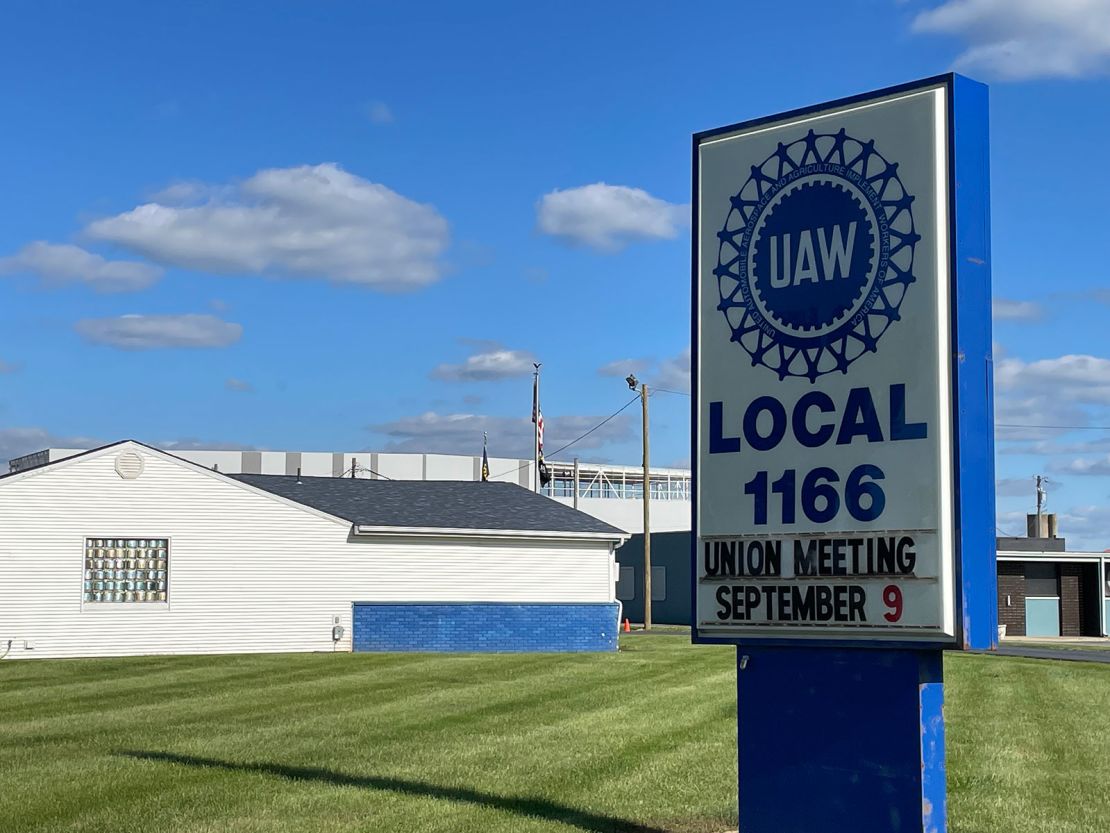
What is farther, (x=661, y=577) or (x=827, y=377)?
(x=661, y=577)

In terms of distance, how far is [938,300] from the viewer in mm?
7508

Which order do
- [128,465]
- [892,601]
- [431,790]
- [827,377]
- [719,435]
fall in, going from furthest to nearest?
1. [128,465]
2. [431,790]
3. [719,435]
4. [827,377]
5. [892,601]

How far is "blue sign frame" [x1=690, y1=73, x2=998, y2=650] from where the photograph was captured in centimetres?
740

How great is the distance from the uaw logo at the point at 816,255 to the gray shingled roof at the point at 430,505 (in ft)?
86.2

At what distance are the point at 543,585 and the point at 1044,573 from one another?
26493mm

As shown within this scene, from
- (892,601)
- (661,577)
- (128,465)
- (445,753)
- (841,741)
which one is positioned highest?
(128,465)

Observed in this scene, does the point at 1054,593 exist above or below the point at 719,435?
below

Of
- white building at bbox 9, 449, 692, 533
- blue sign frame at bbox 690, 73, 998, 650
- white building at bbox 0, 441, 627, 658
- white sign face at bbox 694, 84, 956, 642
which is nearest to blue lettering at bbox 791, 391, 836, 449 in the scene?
white sign face at bbox 694, 84, 956, 642

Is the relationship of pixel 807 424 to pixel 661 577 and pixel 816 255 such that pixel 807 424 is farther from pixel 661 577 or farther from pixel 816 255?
pixel 661 577

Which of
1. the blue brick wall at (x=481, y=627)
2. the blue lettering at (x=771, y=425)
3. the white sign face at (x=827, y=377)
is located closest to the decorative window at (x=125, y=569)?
the blue brick wall at (x=481, y=627)

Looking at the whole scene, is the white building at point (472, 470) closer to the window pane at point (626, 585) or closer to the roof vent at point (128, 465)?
the window pane at point (626, 585)

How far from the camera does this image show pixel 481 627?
33.8m

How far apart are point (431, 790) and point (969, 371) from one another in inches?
227

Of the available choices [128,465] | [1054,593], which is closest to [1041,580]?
[1054,593]
